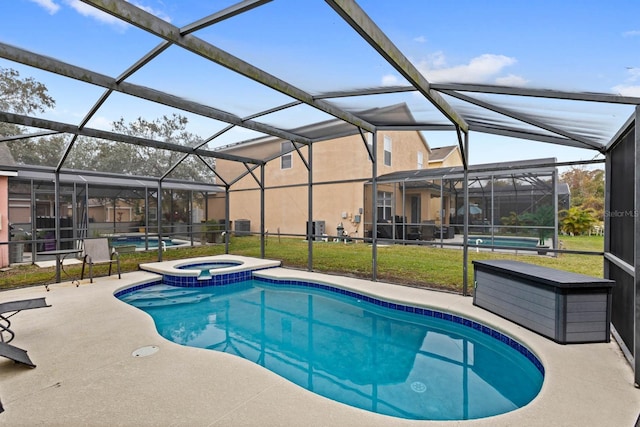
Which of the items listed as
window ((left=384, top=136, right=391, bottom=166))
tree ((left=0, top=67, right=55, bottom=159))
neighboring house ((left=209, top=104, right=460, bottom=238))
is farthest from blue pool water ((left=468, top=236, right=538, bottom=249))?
tree ((left=0, top=67, right=55, bottom=159))

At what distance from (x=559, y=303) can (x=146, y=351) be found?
14.7 ft

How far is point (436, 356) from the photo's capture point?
3.88 metres

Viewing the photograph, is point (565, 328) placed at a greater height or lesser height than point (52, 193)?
lesser

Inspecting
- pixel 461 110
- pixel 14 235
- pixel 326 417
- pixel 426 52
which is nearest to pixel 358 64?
pixel 426 52

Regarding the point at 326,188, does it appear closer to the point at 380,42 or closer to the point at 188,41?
the point at 188,41

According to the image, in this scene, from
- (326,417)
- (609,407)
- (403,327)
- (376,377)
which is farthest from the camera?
(403,327)

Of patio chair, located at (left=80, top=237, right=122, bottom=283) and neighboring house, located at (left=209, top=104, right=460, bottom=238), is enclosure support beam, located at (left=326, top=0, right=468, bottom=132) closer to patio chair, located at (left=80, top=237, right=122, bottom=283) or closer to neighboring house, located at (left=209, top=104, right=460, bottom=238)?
patio chair, located at (left=80, top=237, right=122, bottom=283)

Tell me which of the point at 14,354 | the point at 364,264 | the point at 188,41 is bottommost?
the point at 364,264

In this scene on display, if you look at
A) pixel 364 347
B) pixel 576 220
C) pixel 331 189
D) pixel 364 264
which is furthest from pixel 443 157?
pixel 364 347

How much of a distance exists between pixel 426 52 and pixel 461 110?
6.44 feet

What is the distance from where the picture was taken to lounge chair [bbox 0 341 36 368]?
8.97 feet

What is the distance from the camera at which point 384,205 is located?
14.4 m

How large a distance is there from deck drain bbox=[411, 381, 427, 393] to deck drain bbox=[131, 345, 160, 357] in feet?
8.77

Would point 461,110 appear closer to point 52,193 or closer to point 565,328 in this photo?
point 565,328
